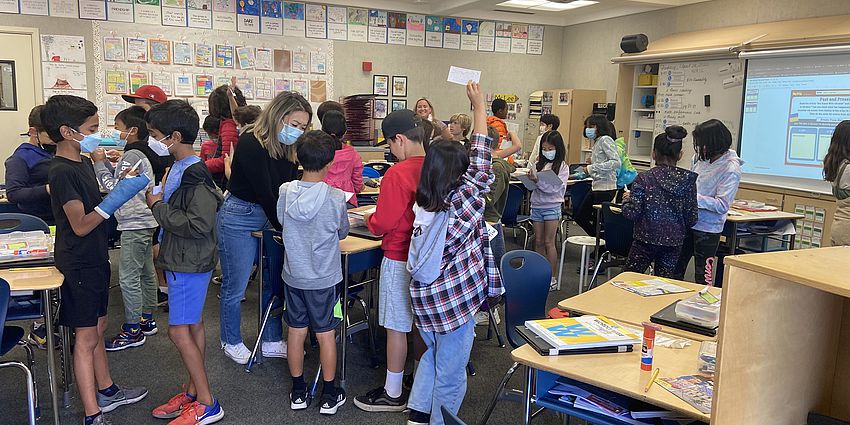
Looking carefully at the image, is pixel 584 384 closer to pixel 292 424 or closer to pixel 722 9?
pixel 292 424

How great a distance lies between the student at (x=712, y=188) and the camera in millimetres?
4121

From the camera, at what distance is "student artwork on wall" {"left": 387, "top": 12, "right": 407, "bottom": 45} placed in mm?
8594

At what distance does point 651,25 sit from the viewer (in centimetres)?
828

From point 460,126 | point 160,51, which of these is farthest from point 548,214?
point 160,51

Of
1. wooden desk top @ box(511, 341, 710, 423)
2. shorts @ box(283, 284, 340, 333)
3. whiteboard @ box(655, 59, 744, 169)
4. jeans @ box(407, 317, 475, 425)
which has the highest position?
whiteboard @ box(655, 59, 744, 169)

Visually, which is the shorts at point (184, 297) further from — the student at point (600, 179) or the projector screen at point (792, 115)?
the projector screen at point (792, 115)

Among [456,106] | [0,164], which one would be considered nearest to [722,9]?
[456,106]

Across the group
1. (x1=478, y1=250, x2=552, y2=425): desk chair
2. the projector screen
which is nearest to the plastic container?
(x1=478, y1=250, x2=552, y2=425): desk chair

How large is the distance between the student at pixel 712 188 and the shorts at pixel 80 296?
3.34 m

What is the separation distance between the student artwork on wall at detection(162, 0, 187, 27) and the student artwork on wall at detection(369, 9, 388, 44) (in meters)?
2.40

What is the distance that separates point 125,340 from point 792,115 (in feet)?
20.8

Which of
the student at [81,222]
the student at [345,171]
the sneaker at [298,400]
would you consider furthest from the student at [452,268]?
the student at [345,171]

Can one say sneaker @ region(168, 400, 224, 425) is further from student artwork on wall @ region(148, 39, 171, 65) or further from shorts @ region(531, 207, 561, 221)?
student artwork on wall @ region(148, 39, 171, 65)

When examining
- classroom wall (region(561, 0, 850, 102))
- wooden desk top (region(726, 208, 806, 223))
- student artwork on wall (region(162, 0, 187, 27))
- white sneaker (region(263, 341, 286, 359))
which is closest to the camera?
white sneaker (region(263, 341, 286, 359))
